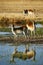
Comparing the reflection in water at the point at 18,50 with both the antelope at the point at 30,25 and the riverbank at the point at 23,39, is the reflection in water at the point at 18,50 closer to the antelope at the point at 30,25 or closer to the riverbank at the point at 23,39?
the riverbank at the point at 23,39

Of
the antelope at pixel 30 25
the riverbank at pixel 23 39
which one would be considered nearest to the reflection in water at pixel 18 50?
the riverbank at pixel 23 39

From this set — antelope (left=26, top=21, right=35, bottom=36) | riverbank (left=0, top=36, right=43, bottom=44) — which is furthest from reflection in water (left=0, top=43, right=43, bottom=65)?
antelope (left=26, top=21, right=35, bottom=36)

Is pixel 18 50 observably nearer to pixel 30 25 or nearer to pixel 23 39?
pixel 23 39

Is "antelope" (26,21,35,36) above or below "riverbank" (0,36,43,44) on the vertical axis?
above

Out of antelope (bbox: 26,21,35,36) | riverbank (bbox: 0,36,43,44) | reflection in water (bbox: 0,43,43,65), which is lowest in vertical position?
reflection in water (bbox: 0,43,43,65)

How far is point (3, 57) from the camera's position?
1.88 meters

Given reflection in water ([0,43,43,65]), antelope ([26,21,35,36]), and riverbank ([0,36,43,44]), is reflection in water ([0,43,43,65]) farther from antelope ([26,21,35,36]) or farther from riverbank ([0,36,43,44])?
antelope ([26,21,35,36])

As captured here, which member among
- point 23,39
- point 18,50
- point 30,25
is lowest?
point 18,50

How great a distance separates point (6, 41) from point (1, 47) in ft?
0.25

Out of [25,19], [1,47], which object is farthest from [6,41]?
[25,19]

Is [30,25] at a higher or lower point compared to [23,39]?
higher

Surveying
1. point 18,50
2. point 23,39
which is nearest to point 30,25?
point 23,39

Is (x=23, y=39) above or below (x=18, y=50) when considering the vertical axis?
above

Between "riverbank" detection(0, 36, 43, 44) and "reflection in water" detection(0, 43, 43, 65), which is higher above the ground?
"riverbank" detection(0, 36, 43, 44)
